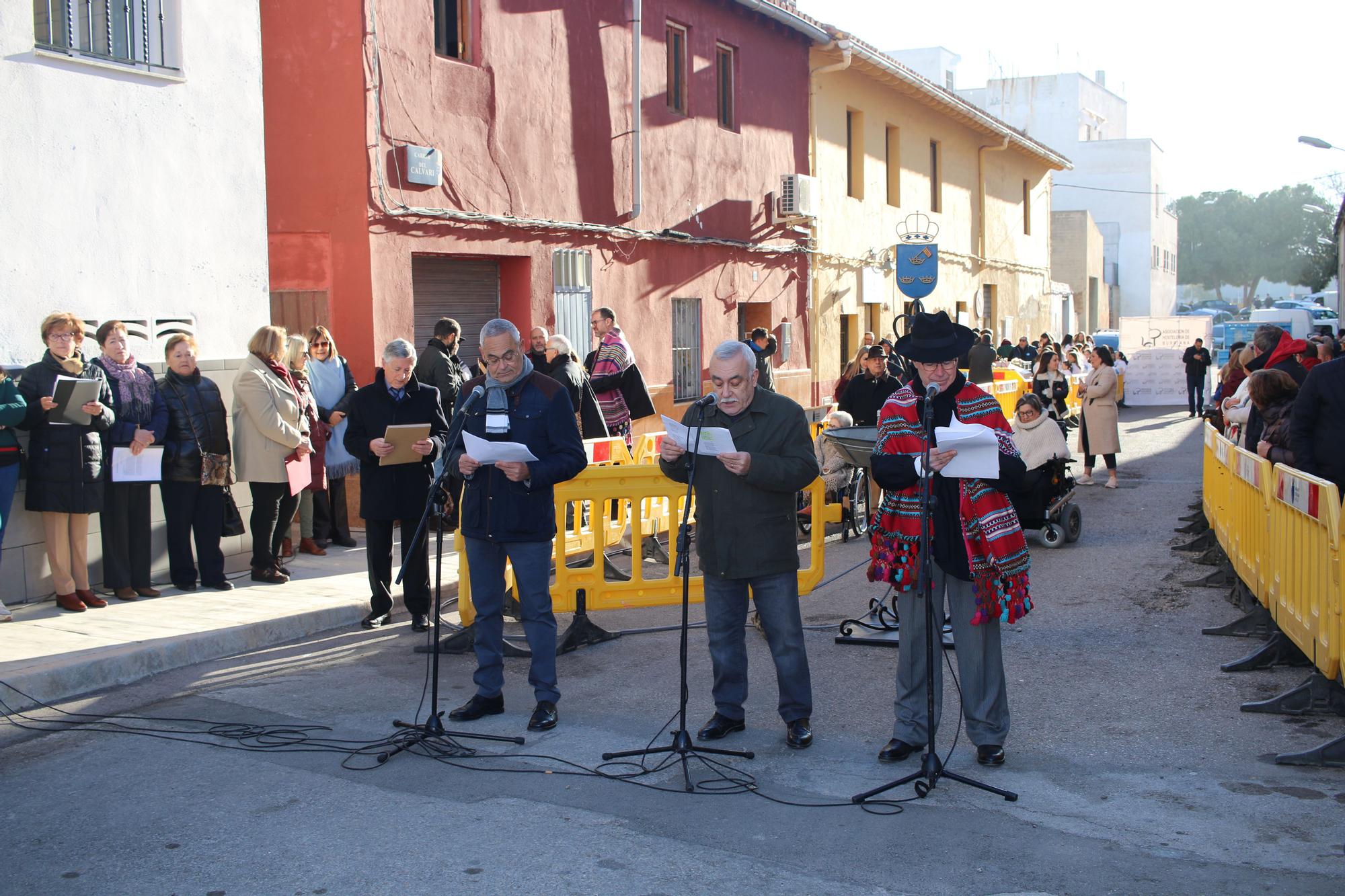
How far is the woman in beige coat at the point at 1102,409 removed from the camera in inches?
643

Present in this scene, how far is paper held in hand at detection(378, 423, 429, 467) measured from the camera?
27.1 ft

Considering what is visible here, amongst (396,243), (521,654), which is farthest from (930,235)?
(521,654)

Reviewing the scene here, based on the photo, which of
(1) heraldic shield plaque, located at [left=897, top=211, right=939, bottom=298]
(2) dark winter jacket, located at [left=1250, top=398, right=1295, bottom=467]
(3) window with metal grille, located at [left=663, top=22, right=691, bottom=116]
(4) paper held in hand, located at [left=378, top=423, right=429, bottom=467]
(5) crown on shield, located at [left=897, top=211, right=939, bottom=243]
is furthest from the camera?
(5) crown on shield, located at [left=897, top=211, right=939, bottom=243]

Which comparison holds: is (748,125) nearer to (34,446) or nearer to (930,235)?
(930,235)

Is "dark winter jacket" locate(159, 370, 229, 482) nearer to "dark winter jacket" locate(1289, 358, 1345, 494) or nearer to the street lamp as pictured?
"dark winter jacket" locate(1289, 358, 1345, 494)

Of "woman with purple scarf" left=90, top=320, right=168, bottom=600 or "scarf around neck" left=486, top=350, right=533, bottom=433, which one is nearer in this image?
"scarf around neck" left=486, top=350, right=533, bottom=433

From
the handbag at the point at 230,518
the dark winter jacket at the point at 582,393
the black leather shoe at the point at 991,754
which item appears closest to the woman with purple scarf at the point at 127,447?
the handbag at the point at 230,518

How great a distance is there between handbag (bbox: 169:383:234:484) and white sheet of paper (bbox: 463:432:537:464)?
4092 mm

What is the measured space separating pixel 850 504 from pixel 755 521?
22.4 ft

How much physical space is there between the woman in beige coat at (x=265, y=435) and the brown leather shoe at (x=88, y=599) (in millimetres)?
1389

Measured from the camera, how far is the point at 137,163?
33.1 ft

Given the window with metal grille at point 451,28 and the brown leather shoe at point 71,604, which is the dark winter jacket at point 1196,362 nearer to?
the window with metal grille at point 451,28

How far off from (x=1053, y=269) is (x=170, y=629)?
52.7m

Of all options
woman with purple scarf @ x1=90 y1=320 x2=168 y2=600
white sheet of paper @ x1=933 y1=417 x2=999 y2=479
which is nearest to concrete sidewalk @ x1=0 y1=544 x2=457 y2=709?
woman with purple scarf @ x1=90 y1=320 x2=168 y2=600
